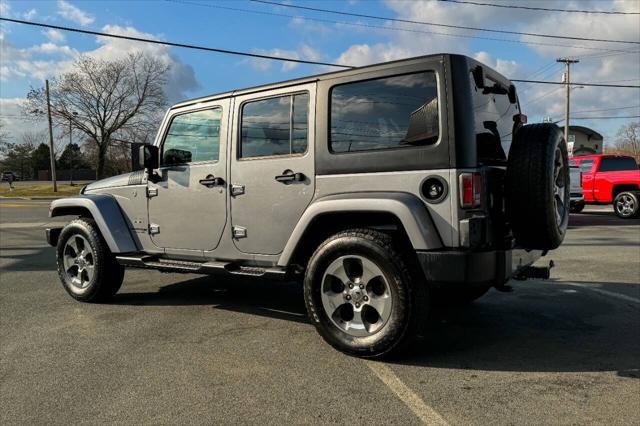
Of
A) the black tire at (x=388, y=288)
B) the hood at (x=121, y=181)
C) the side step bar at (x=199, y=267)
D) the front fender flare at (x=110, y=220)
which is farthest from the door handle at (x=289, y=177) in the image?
the front fender flare at (x=110, y=220)

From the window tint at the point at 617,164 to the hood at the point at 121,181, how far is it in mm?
15795

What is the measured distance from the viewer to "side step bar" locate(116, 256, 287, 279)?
438 cm

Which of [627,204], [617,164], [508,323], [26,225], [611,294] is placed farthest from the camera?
[617,164]

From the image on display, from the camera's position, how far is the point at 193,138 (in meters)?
5.14

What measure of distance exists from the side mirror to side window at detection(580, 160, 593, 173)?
1583 cm

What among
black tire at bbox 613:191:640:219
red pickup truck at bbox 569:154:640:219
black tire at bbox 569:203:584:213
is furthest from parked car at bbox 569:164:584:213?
black tire at bbox 613:191:640:219

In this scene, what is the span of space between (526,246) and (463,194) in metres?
0.83

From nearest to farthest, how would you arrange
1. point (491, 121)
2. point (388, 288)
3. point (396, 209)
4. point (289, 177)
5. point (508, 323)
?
point (396, 209)
point (388, 288)
point (491, 121)
point (289, 177)
point (508, 323)

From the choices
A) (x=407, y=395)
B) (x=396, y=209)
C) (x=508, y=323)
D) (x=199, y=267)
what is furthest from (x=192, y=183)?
(x=508, y=323)

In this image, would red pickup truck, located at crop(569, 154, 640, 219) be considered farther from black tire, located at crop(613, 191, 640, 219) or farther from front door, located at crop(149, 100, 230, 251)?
front door, located at crop(149, 100, 230, 251)

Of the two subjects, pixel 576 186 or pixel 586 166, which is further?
pixel 586 166

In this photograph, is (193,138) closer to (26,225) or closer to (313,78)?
(313,78)

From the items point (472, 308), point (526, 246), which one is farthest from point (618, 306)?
point (526, 246)

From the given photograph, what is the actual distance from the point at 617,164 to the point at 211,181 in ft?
52.3
